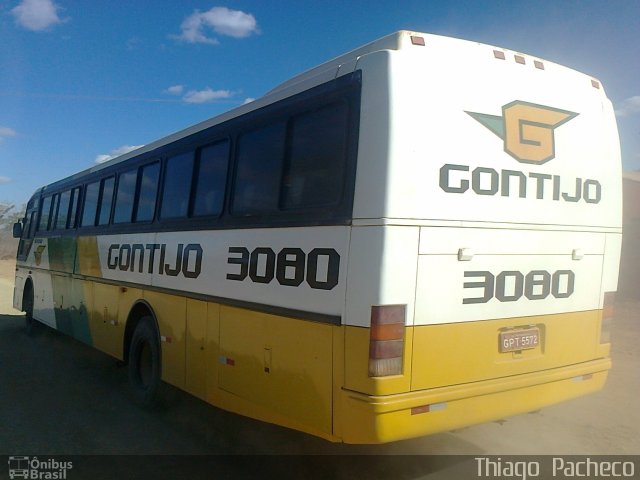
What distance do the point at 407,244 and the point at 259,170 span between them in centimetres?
167

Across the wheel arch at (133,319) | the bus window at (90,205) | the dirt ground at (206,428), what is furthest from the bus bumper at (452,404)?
the bus window at (90,205)

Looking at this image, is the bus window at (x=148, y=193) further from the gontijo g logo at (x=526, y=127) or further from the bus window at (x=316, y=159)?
the gontijo g logo at (x=526, y=127)

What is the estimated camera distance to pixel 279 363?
14.0 feet

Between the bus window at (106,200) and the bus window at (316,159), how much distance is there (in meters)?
4.58

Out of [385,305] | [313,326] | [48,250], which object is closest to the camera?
[385,305]

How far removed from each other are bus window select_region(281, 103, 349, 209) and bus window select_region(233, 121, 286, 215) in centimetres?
15

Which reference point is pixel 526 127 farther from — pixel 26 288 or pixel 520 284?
pixel 26 288

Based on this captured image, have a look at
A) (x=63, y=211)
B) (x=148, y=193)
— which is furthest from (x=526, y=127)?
(x=63, y=211)

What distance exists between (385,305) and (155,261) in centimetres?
361

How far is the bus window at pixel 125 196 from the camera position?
290 inches

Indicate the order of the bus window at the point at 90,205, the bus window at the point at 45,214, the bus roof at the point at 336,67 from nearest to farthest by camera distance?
1. the bus roof at the point at 336,67
2. the bus window at the point at 90,205
3. the bus window at the point at 45,214

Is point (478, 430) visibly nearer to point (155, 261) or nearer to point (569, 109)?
point (569, 109)

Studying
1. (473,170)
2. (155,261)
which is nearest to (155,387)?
(155,261)

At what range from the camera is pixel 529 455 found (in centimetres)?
498
